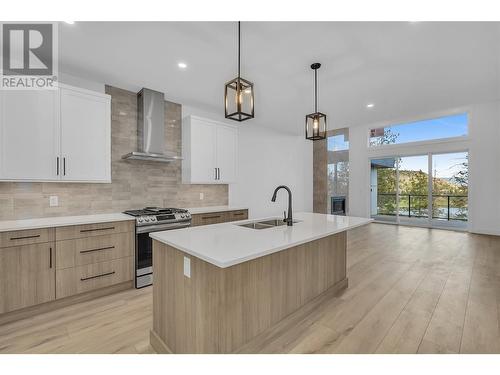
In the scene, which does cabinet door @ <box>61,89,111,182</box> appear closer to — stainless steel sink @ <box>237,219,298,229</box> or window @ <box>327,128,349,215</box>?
stainless steel sink @ <box>237,219,298,229</box>

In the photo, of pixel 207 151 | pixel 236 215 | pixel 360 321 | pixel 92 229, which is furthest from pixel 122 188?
pixel 360 321

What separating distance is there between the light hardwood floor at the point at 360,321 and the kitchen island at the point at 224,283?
0.62 ft

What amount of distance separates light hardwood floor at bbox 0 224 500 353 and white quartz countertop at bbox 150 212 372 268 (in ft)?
2.45

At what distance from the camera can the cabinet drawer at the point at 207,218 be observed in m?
3.51

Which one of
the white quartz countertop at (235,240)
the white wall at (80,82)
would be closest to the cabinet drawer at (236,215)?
the white quartz countertop at (235,240)

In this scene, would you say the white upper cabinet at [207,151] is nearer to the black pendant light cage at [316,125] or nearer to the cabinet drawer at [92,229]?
the cabinet drawer at [92,229]

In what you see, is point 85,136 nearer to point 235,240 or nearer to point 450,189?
point 235,240

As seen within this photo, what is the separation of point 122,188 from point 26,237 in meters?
1.35

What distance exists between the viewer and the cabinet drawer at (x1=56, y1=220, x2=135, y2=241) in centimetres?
246

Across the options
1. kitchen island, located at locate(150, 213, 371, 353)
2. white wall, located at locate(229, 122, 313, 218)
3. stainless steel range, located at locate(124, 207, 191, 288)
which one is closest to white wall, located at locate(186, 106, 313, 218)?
white wall, located at locate(229, 122, 313, 218)

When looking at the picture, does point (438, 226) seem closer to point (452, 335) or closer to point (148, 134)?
point (452, 335)

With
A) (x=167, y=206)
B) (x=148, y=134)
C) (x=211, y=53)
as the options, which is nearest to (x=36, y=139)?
(x=148, y=134)

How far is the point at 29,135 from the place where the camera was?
2.53 metres

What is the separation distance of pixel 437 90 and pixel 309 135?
294 centimetres
